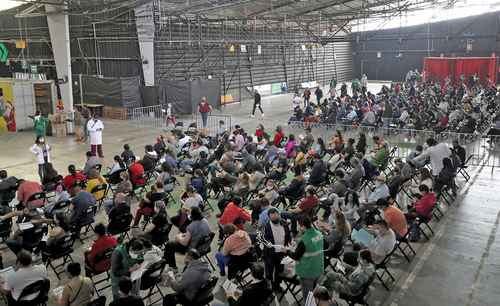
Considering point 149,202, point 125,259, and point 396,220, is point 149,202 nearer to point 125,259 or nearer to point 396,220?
point 125,259

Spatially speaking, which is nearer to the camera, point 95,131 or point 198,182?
point 198,182

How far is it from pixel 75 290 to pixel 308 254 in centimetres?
274

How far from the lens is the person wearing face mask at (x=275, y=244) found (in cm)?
630

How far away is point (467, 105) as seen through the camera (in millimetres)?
18297

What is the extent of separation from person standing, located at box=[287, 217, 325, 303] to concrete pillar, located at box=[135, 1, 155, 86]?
65.9 feet

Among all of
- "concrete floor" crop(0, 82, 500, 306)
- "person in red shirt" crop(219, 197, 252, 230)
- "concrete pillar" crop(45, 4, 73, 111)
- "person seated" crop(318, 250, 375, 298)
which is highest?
"concrete pillar" crop(45, 4, 73, 111)

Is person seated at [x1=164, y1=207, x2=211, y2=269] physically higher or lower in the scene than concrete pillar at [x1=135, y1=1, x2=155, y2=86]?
lower

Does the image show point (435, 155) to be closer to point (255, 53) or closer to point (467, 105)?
point (467, 105)

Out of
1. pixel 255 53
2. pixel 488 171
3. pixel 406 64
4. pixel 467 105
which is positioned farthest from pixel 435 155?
pixel 406 64

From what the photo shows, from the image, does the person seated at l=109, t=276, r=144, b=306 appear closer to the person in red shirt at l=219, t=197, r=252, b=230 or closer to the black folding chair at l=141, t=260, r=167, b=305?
the black folding chair at l=141, t=260, r=167, b=305

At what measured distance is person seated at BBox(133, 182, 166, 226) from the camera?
26.9 ft

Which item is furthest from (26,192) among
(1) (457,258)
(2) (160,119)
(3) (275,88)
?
(3) (275,88)

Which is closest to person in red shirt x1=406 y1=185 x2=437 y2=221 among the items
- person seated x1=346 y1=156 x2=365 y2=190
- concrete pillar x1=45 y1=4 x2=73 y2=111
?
person seated x1=346 y1=156 x2=365 y2=190

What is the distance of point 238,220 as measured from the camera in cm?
707
